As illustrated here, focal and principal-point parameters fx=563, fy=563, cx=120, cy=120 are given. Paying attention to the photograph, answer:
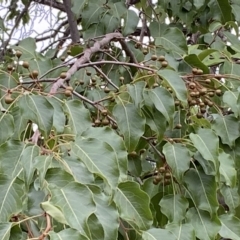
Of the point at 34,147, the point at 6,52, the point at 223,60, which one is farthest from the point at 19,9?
the point at 34,147

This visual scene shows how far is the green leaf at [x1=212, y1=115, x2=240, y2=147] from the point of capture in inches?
49.4

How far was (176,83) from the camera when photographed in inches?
47.1

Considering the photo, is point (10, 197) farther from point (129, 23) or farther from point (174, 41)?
point (129, 23)

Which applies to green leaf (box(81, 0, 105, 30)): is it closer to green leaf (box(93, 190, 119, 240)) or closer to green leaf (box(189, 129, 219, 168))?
green leaf (box(189, 129, 219, 168))

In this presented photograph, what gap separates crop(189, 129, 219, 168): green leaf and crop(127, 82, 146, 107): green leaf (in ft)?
0.42

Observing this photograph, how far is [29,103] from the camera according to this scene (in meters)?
0.97

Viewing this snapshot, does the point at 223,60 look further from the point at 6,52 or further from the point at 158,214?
the point at 6,52

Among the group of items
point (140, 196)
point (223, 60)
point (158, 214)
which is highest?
point (223, 60)

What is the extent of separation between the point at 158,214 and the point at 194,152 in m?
0.16

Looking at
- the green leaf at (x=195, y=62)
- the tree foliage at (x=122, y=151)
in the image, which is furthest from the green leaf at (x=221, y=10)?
the green leaf at (x=195, y=62)

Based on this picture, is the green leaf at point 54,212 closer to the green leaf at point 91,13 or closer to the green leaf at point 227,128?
the green leaf at point 227,128

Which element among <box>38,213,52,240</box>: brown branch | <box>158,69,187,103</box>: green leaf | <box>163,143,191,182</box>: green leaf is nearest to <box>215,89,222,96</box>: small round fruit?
<box>158,69,187,103</box>: green leaf

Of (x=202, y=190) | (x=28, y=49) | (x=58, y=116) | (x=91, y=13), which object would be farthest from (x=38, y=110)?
(x=91, y=13)

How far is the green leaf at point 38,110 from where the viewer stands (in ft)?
3.15
